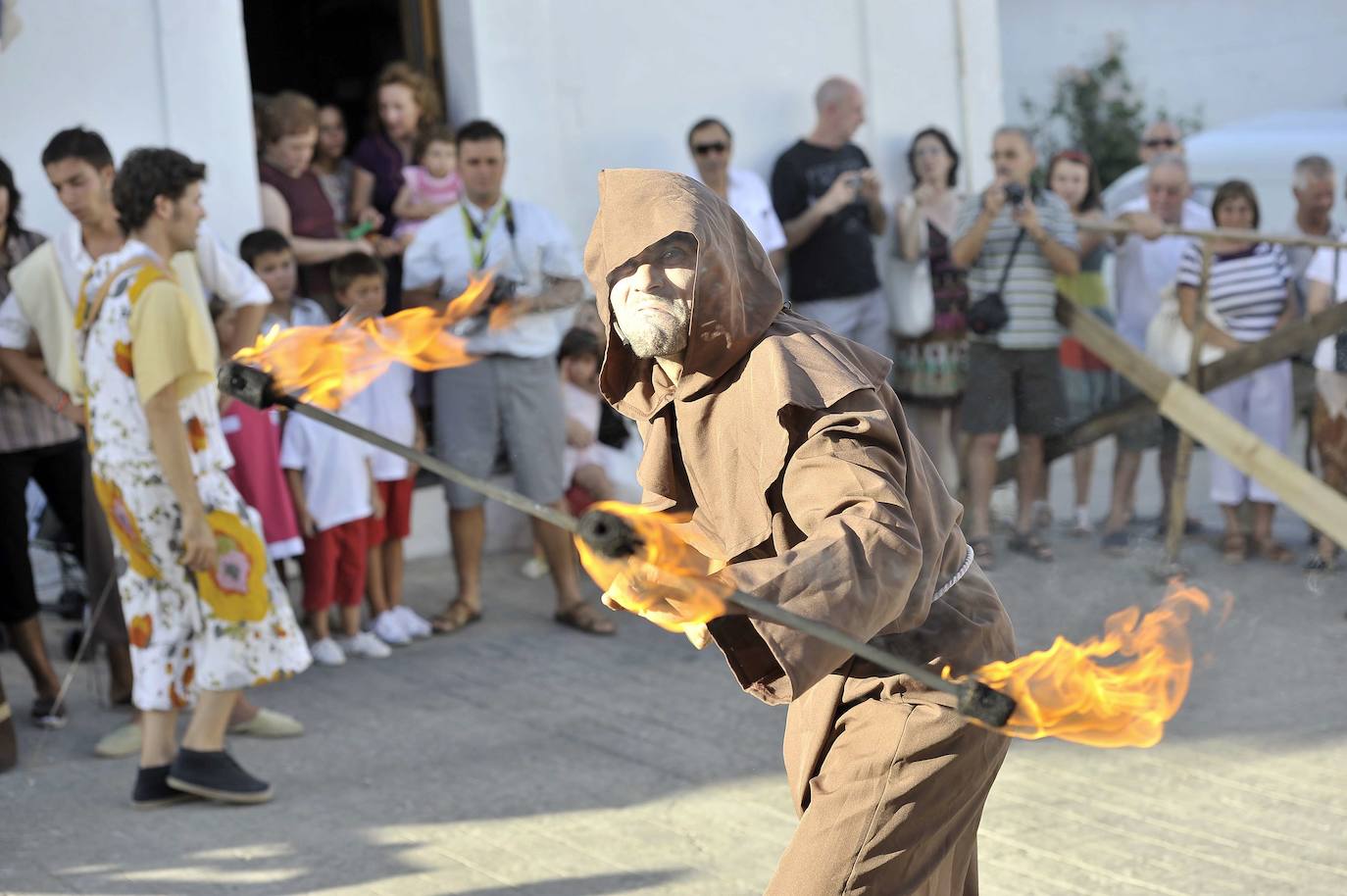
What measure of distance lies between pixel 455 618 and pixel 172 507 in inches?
95.5

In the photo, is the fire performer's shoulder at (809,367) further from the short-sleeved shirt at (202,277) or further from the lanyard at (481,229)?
the lanyard at (481,229)

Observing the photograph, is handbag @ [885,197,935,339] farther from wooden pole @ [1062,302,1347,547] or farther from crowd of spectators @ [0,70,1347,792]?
wooden pole @ [1062,302,1347,547]

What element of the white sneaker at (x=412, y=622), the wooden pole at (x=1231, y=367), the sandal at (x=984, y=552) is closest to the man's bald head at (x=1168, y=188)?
the wooden pole at (x=1231, y=367)

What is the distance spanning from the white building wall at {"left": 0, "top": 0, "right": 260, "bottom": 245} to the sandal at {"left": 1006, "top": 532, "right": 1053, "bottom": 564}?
406cm

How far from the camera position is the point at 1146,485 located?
8.80m

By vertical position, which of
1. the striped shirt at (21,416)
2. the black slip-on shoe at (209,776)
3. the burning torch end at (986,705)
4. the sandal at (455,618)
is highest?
the striped shirt at (21,416)

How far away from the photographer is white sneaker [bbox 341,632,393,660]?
6934 mm

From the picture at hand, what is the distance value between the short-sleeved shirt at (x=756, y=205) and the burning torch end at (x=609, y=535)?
6153 mm

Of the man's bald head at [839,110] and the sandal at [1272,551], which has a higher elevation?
the man's bald head at [839,110]

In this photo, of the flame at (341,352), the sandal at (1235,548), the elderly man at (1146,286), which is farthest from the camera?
the elderly man at (1146,286)

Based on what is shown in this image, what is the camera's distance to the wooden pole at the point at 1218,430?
7449mm

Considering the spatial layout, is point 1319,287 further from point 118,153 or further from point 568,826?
point 118,153

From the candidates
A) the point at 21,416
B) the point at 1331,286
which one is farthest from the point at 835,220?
the point at 21,416

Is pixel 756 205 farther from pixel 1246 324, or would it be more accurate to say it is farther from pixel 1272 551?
A: pixel 1272 551
